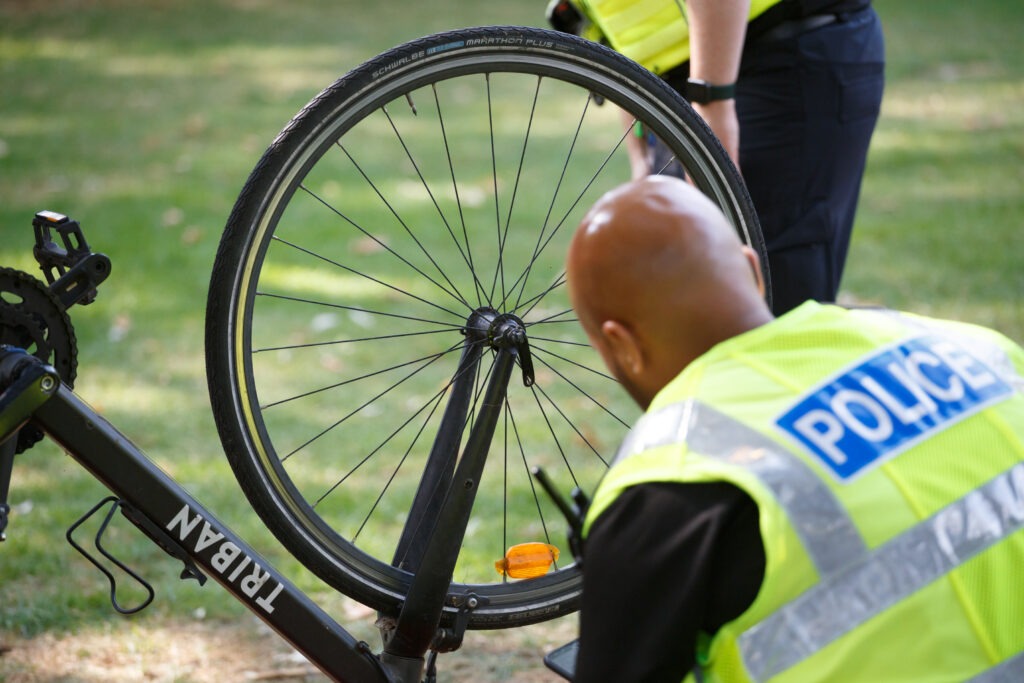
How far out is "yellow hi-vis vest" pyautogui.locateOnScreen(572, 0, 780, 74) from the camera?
2197mm

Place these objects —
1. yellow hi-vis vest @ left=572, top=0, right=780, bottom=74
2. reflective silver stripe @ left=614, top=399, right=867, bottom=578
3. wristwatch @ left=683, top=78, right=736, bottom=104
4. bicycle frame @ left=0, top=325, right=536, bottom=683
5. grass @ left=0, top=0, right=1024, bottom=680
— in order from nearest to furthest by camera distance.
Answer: reflective silver stripe @ left=614, top=399, right=867, bottom=578 < bicycle frame @ left=0, top=325, right=536, bottom=683 < wristwatch @ left=683, top=78, right=736, bottom=104 < yellow hi-vis vest @ left=572, top=0, right=780, bottom=74 < grass @ left=0, top=0, right=1024, bottom=680

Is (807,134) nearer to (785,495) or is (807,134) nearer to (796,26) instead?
(796,26)

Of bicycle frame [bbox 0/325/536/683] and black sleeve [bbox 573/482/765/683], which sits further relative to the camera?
bicycle frame [bbox 0/325/536/683]

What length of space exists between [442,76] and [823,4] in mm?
868

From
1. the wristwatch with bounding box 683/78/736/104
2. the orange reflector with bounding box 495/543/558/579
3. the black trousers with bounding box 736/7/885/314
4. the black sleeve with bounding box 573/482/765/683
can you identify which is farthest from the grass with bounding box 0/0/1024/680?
the black sleeve with bounding box 573/482/765/683

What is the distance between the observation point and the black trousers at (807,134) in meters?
2.26

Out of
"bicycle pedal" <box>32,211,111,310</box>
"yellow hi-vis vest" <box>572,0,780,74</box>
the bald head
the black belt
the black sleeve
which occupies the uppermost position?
the black belt

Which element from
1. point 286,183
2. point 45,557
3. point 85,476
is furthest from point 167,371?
point 286,183

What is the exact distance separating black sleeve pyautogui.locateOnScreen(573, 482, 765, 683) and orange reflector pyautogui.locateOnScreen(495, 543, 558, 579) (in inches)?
27.1

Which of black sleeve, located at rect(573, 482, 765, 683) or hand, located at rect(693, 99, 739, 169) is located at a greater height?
hand, located at rect(693, 99, 739, 169)

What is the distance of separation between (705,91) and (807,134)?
1.01 ft

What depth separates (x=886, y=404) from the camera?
113 centimetres

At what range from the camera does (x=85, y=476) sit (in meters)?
3.05

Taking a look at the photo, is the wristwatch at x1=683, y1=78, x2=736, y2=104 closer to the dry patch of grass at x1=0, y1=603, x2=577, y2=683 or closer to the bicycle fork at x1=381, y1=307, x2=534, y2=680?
the bicycle fork at x1=381, y1=307, x2=534, y2=680
